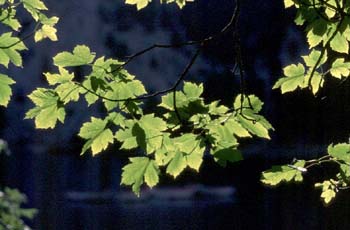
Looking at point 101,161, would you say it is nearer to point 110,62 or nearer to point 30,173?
point 30,173

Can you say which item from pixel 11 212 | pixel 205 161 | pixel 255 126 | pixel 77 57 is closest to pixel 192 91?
pixel 255 126

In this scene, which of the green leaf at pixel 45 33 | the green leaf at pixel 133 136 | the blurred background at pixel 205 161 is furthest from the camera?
the blurred background at pixel 205 161

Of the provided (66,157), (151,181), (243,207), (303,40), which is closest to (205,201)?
(243,207)

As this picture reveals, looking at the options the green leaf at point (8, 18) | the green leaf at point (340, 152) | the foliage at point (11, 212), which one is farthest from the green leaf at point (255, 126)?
the foliage at point (11, 212)

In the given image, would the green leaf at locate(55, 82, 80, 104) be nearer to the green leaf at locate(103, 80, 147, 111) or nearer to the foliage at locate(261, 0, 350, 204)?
the green leaf at locate(103, 80, 147, 111)

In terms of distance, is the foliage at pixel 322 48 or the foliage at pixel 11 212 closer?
the foliage at pixel 322 48

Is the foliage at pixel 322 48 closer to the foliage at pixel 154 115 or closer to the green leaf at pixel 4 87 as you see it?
the foliage at pixel 154 115

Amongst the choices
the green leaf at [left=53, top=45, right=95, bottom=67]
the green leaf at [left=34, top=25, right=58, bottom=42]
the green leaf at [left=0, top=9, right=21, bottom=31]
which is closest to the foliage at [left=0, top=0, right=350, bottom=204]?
the green leaf at [left=53, top=45, right=95, bottom=67]
